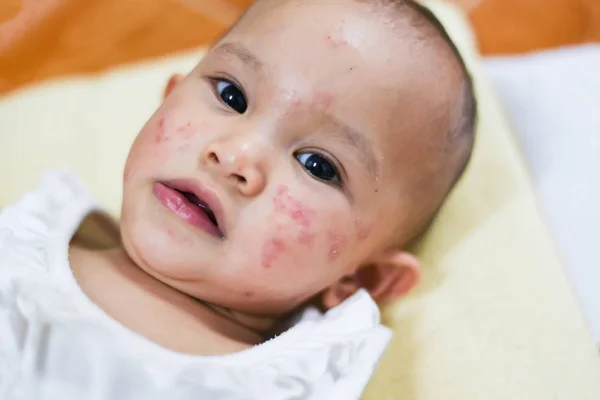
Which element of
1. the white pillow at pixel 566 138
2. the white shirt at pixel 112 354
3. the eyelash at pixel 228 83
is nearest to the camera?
the white shirt at pixel 112 354

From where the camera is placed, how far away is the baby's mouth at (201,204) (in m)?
0.73

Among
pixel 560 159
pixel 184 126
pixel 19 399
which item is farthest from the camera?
pixel 560 159

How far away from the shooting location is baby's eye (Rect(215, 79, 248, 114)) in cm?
77

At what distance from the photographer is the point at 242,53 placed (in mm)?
783

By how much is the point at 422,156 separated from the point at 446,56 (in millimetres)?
123

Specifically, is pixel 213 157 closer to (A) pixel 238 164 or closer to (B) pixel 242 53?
(A) pixel 238 164

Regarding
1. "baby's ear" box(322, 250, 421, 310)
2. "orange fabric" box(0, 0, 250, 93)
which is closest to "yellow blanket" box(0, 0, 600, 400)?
"baby's ear" box(322, 250, 421, 310)

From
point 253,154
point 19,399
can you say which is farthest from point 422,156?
point 19,399

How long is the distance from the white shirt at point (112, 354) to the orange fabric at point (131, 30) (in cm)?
66

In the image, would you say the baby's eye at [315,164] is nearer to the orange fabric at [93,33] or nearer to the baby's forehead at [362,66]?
Result: the baby's forehead at [362,66]

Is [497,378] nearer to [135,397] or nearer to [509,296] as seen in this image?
[509,296]

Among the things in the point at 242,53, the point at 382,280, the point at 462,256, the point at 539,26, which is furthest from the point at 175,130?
the point at 539,26

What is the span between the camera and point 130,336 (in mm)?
694

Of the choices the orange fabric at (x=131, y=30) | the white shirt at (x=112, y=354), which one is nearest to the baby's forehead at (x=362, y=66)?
the white shirt at (x=112, y=354)
